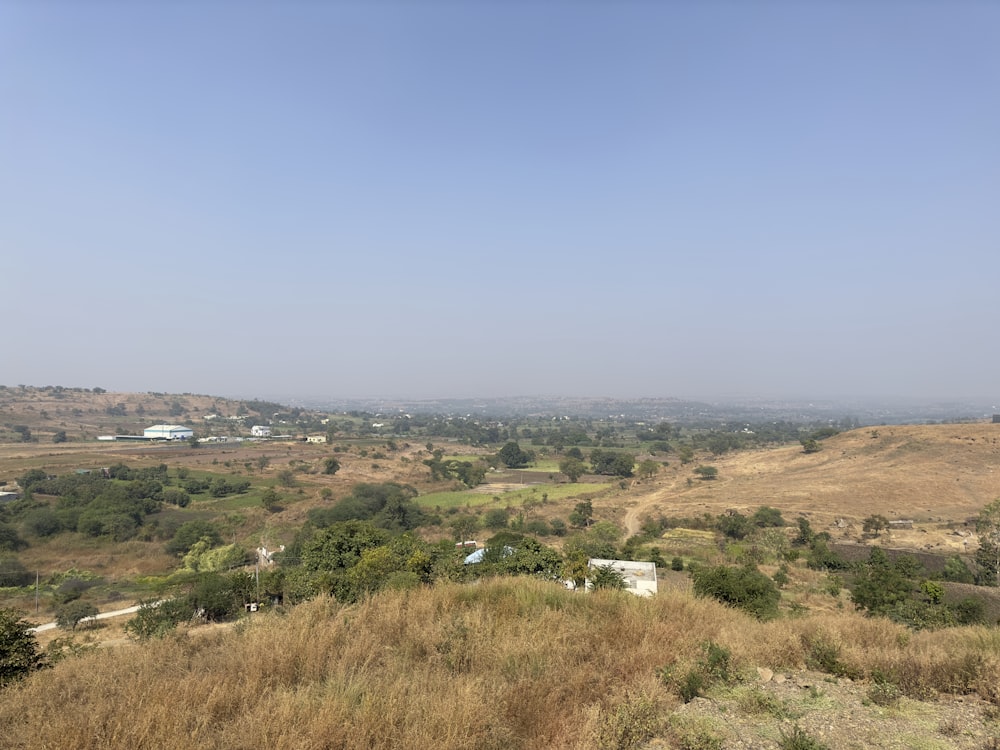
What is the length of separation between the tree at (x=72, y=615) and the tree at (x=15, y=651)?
20.1 meters

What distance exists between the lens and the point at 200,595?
20938mm

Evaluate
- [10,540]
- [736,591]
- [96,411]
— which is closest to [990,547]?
[736,591]

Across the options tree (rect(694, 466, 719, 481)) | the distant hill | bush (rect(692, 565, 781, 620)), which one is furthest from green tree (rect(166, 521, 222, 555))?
the distant hill

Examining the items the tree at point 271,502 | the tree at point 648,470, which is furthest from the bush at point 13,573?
the tree at point 648,470

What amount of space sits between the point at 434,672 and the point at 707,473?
68.1 m

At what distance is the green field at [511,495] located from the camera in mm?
55250

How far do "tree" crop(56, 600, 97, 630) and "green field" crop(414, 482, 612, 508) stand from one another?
32629 mm

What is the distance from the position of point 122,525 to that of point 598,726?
52.2 meters

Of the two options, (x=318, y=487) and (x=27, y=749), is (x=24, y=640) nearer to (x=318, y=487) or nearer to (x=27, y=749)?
(x=27, y=749)

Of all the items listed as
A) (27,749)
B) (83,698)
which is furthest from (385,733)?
(83,698)

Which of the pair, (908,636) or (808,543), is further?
(808,543)

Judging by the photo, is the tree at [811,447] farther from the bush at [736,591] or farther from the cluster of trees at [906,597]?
the bush at [736,591]

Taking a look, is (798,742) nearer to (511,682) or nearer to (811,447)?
(511,682)

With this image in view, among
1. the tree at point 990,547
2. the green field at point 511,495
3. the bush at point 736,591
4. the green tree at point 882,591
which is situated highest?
the bush at point 736,591
